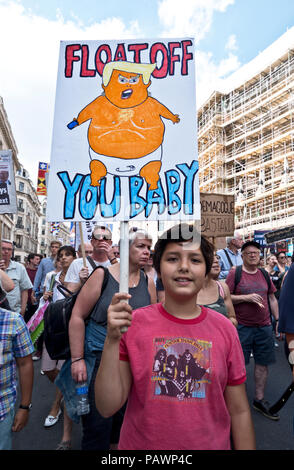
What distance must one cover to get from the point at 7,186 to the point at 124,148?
3.03 metres

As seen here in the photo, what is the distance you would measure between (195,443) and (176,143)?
1.41 metres

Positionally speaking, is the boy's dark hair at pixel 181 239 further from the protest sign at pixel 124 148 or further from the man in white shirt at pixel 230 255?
the man in white shirt at pixel 230 255

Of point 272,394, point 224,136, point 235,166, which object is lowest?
point 272,394

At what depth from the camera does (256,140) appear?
106ft

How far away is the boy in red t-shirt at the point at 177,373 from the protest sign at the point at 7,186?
3.21 metres

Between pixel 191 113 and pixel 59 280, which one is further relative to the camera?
pixel 59 280

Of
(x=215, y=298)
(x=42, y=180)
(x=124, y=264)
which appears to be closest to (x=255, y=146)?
(x=42, y=180)

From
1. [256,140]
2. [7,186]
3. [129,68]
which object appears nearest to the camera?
[129,68]

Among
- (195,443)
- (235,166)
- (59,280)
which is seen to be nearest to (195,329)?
(195,443)

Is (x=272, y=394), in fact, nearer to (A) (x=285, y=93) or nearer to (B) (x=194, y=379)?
(B) (x=194, y=379)

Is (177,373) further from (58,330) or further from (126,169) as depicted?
(58,330)

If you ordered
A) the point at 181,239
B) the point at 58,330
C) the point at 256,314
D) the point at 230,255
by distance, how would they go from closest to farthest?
1. the point at 181,239
2. the point at 58,330
3. the point at 256,314
4. the point at 230,255

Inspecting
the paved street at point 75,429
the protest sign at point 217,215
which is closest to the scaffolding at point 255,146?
the protest sign at point 217,215

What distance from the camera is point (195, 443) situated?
1173 millimetres
